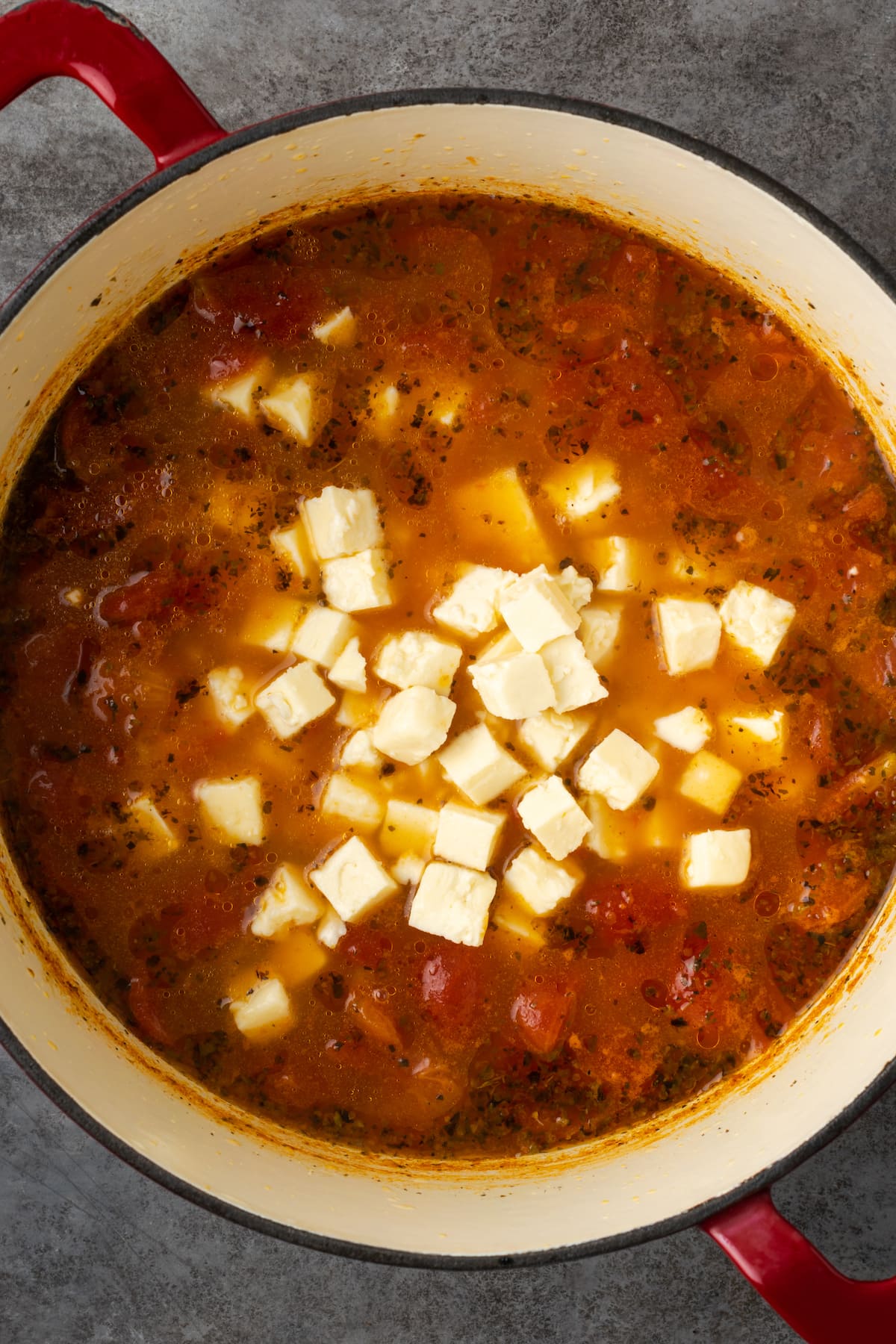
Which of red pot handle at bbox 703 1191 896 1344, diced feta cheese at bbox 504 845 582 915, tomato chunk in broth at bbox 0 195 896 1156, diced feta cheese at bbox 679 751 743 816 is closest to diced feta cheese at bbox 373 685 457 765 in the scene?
tomato chunk in broth at bbox 0 195 896 1156

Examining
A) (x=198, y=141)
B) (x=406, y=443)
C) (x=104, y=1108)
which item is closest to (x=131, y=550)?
(x=406, y=443)

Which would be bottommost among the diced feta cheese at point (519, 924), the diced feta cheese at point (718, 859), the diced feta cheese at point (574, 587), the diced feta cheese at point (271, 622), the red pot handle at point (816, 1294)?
the red pot handle at point (816, 1294)

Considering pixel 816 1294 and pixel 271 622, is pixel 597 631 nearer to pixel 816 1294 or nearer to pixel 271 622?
pixel 271 622

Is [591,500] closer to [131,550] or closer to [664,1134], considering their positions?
[131,550]

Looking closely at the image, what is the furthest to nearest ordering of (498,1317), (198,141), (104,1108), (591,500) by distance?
1. (498,1317)
2. (591,500)
3. (104,1108)
4. (198,141)

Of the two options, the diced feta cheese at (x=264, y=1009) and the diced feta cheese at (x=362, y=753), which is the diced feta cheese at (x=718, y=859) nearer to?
the diced feta cheese at (x=362, y=753)

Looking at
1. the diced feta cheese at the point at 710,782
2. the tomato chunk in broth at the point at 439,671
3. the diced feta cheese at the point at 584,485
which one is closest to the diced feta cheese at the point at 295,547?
the tomato chunk in broth at the point at 439,671

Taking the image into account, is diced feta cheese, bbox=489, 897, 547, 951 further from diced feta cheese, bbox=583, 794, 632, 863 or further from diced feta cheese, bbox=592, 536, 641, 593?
diced feta cheese, bbox=592, 536, 641, 593
